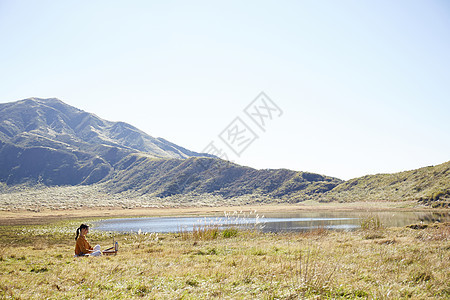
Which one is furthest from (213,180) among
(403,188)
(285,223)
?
(285,223)

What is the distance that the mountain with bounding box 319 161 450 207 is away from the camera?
54.9m

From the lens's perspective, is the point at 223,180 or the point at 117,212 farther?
the point at 223,180

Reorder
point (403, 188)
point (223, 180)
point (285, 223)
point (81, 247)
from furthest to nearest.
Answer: point (223, 180), point (403, 188), point (285, 223), point (81, 247)

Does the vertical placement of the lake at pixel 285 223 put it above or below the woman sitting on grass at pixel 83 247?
below

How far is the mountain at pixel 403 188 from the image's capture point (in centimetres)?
5488

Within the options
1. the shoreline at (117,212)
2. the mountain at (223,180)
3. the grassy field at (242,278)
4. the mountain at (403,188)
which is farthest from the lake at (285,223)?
the mountain at (223,180)

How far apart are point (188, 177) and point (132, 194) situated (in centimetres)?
2858

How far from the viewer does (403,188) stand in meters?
73.9

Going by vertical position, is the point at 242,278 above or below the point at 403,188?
above

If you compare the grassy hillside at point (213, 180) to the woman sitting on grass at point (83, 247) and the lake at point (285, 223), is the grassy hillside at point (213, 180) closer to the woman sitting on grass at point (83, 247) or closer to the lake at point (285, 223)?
the lake at point (285, 223)

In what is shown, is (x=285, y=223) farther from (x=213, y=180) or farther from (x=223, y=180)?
(x=213, y=180)

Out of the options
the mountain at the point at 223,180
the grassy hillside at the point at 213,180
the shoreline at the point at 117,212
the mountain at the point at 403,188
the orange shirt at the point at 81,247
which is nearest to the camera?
the orange shirt at the point at 81,247

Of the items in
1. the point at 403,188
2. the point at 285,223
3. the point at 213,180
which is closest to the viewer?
the point at 285,223

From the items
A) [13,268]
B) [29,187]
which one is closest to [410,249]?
[13,268]
